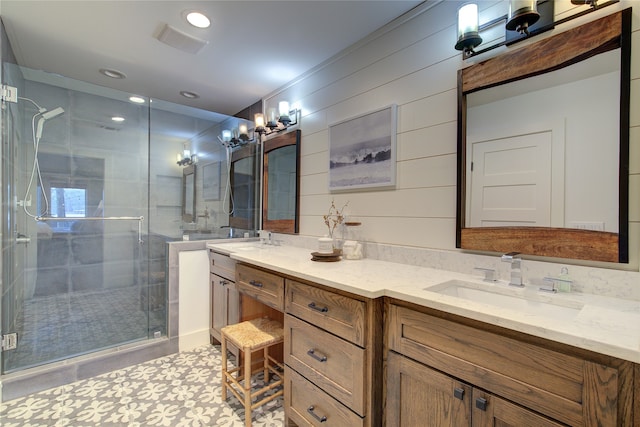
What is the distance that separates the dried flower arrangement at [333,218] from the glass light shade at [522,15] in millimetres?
1342

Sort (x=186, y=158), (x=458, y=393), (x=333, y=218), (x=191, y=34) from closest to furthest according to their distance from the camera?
1. (x=458, y=393)
2. (x=191, y=34)
3. (x=333, y=218)
4. (x=186, y=158)

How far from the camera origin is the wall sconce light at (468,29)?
4.47ft

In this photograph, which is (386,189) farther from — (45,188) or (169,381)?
(45,188)

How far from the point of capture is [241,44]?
2102 millimetres

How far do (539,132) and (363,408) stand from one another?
1.41 metres

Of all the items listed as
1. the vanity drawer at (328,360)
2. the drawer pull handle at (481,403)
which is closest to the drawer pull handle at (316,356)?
the vanity drawer at (328,360)

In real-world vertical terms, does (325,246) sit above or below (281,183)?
below

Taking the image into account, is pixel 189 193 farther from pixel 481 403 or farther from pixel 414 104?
pixel 481 403

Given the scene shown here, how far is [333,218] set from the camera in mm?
2262

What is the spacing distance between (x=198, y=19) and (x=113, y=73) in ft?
4.18

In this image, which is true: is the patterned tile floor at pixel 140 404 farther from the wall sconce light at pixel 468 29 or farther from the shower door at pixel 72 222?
the wall sconce light at pixel 468 29

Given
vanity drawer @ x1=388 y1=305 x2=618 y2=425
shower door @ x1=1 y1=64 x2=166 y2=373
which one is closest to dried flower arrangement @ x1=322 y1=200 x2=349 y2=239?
vanity drawer @ x1=388 y1=305 x2=618 y2=425

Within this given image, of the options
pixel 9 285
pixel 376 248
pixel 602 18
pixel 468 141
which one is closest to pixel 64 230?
pixel 9 285

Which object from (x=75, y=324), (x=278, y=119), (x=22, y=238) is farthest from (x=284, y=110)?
(x=75, y=324)
